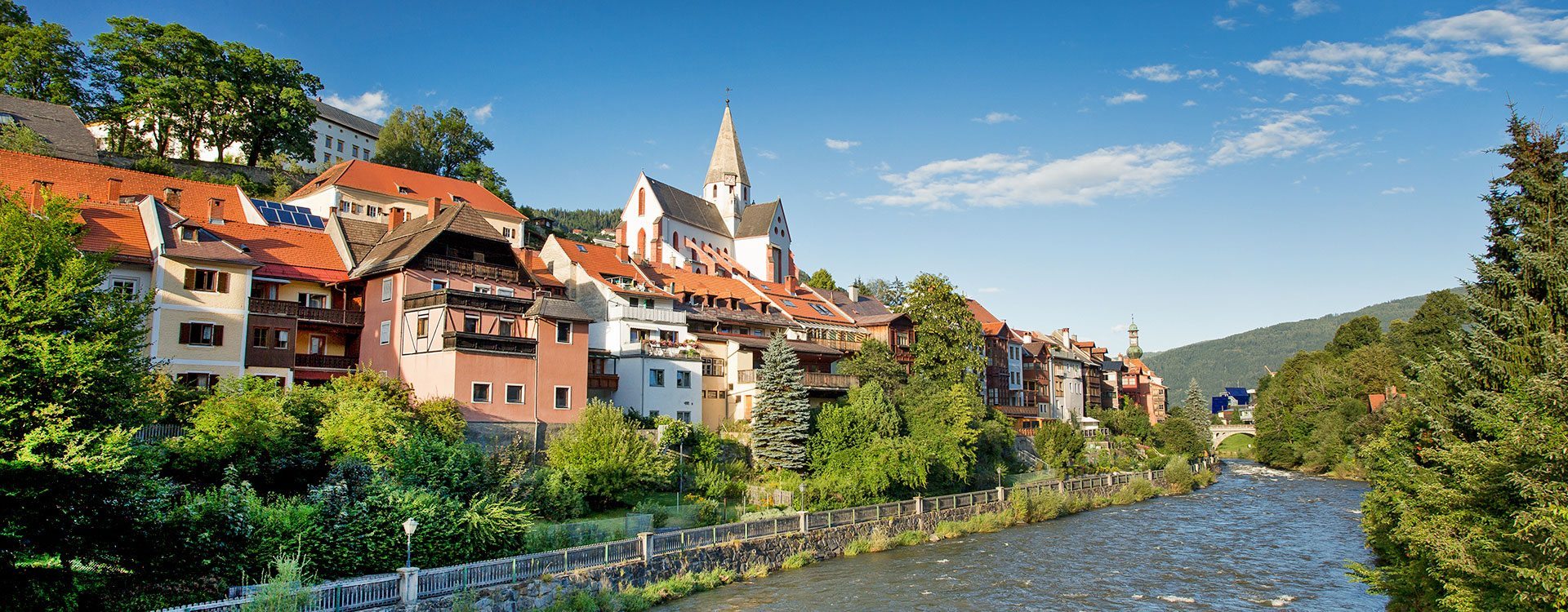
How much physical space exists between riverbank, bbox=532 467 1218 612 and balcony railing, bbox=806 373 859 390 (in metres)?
10.3

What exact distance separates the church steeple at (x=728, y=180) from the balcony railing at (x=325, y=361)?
59.8 m

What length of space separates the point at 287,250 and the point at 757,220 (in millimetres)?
57956

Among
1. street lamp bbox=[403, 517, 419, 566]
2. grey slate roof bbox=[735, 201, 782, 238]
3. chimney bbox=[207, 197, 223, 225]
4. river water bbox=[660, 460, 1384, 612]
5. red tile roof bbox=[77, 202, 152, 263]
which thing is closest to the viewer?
street lamp bbox=[403, 517, 419, 566]

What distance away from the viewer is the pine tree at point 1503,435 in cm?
1487

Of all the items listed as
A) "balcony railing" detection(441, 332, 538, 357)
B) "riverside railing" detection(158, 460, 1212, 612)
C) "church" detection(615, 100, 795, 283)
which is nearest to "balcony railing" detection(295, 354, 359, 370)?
"balcony railing" detection(441, 332, 538, 357)

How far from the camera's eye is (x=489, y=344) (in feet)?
122

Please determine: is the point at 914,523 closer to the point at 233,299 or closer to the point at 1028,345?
the point at 233,299

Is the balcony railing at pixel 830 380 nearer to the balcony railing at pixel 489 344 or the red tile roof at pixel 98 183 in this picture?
the balcony railing at pixel 489 344

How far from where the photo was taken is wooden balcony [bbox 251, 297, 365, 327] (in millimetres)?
37469

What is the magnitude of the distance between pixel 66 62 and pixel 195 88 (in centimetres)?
1291

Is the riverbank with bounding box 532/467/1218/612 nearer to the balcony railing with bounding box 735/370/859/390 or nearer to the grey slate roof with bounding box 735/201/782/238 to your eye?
the balcony railing with bounding box 735/370/859/390

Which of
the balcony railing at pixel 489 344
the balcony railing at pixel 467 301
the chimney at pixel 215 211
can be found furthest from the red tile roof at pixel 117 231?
the balcony railing at pixel 489 344

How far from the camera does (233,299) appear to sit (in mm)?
36469

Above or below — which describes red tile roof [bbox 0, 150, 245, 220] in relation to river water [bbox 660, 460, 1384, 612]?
above
